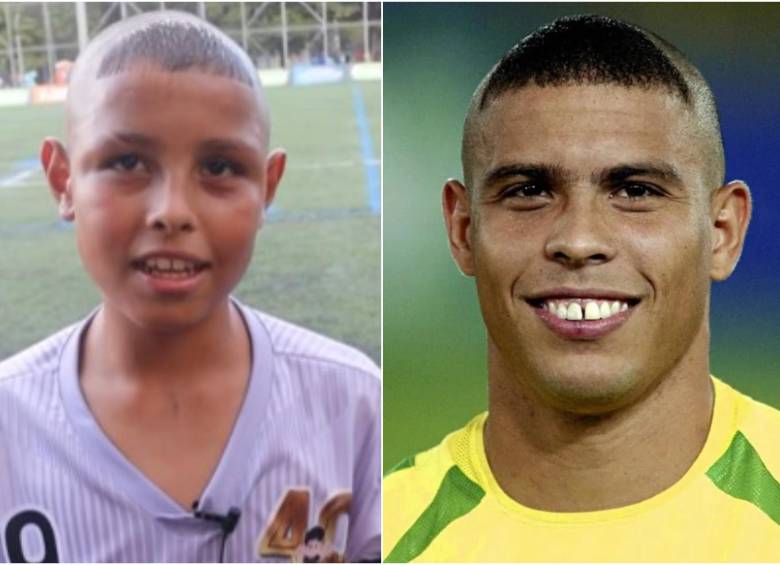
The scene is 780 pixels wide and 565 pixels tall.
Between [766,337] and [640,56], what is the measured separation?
2.11ft

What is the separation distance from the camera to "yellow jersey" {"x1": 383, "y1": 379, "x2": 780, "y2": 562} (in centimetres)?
190

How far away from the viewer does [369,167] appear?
6.64ft

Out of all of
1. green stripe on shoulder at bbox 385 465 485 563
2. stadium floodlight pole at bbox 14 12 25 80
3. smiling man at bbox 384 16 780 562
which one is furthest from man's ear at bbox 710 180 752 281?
stadium floodlight pole at bbox 14 12 25 80

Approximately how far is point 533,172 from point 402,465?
2.25ft

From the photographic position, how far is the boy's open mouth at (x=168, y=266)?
75.9 inches

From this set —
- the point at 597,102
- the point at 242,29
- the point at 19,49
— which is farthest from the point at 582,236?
the point at 19,49

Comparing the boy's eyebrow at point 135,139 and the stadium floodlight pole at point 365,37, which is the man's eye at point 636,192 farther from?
the boy's eyebrow at point 135,139

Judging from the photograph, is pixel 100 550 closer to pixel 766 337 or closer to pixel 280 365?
pixel 280 365

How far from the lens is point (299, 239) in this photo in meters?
2.03

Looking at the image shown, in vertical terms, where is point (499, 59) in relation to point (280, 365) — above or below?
above

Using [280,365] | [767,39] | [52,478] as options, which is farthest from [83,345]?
[767,39]

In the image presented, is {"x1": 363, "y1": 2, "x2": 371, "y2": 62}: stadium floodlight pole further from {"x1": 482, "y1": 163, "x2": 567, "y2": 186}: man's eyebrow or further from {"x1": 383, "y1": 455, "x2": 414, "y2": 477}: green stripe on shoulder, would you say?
{"x1": 383, "y1": 455, "x2": 414, "y2": 477}: green stripe on shoulder

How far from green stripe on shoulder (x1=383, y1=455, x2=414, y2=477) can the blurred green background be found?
14 millimetres

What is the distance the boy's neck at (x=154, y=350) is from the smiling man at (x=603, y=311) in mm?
544
